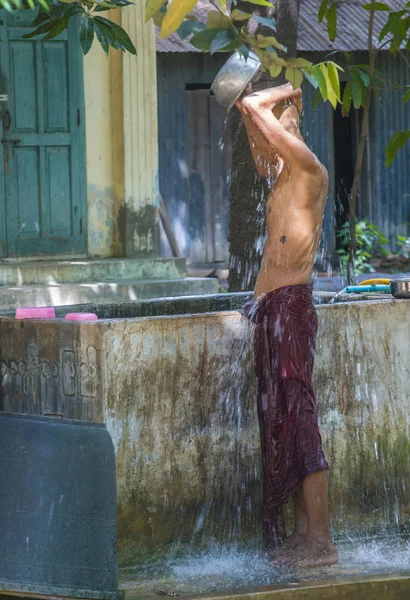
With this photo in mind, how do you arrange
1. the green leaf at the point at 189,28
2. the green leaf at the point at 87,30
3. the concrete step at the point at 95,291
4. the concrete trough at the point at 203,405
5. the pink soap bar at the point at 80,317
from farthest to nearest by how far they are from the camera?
the concrete step at the point at 95,291 → the green leaf at the point at 87,30 → the pink soap bar at the point at 80,317 → the concrete trough at the point at 203,405 → the green leaf at the point at 189,28

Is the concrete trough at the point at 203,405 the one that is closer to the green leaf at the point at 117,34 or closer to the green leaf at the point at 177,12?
the green leaf at the point at 117,34

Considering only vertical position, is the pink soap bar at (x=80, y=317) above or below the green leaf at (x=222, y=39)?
below

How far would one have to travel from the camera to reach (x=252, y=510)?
5.33 meters

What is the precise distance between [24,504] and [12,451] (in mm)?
209

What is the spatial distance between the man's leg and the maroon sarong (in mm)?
56

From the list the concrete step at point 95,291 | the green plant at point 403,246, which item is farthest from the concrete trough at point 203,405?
the green plant at point 403,246

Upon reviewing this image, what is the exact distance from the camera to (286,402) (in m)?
4.95

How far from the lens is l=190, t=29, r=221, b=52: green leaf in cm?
399

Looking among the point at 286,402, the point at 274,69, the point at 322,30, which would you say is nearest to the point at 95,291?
the point at 286,402

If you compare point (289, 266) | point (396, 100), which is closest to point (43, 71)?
point (289, 266)

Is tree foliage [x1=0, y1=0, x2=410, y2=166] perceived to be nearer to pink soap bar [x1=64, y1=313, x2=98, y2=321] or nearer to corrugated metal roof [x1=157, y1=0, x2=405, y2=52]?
pink soap bar [x1=64, y1=313, x2=98, y2=321]

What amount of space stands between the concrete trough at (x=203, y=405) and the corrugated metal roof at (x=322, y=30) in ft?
27.0

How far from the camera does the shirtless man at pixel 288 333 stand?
4922mm

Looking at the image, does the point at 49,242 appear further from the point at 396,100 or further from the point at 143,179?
the point at 396,100
